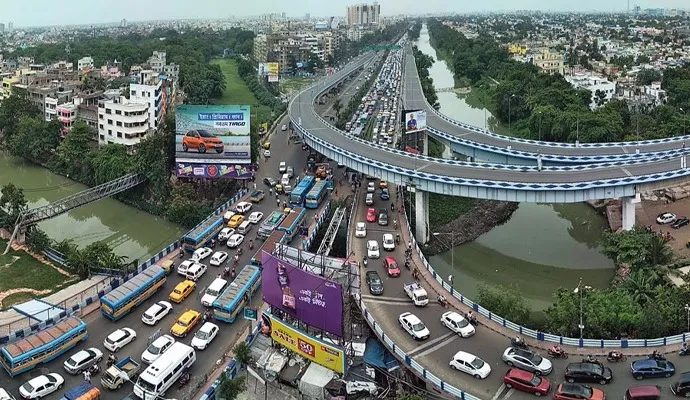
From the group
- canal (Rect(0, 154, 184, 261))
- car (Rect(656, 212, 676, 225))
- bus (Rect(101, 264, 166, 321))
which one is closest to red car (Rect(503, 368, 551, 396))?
bus (Rect(101, 264, 166, 321))

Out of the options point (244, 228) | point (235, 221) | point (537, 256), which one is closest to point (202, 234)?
point (244, 228)

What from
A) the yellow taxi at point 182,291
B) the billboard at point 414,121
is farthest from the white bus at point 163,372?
the billboard at point 414,121

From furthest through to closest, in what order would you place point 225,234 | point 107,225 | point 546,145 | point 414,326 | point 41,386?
point 546,145 → point 107,225 → point 225,234 → point 414,326 → point 41,386

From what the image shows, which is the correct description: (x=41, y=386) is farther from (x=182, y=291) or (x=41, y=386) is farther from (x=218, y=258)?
(x=218, y=258)

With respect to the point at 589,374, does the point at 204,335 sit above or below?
below

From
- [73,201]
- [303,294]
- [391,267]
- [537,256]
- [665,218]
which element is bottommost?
[537,256]

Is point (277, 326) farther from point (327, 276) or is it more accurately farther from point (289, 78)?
point (289, 78)

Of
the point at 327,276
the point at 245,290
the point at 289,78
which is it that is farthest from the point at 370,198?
the point at 289,78
